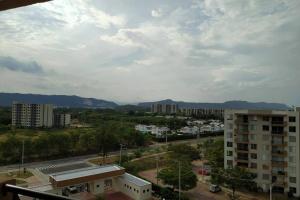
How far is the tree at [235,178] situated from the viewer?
686cm

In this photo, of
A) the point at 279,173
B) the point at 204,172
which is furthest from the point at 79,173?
the point at 279,173

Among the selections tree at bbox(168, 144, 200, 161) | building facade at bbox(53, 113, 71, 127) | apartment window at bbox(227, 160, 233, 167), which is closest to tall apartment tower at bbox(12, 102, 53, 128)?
building facade at bbox(53, 113, 71, 127)

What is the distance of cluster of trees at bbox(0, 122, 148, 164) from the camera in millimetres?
9656

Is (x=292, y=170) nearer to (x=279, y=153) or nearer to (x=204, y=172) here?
(x=279, y=153)

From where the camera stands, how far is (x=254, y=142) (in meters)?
7.80

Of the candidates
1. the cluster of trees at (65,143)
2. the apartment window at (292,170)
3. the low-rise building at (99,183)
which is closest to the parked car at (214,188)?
the low-rise building at (99,183)

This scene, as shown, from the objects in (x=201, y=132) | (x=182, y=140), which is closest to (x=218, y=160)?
(x=182, y=140)

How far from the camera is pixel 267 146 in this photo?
7.59m

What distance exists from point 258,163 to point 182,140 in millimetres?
8336

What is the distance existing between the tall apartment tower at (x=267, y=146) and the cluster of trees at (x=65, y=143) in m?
5.25

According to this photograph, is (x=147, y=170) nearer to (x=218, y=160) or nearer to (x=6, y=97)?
(x=218, y=160)

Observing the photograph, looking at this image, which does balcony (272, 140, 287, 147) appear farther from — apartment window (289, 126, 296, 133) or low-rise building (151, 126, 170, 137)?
low-rise building (151, 126, 170, 137)

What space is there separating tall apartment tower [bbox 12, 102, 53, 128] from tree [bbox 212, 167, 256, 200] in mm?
13732

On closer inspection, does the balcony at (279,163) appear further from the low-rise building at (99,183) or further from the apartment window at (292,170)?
the low-rise building at (99,183)
